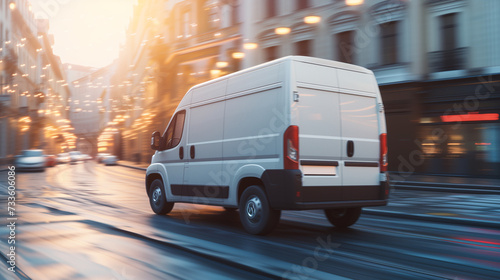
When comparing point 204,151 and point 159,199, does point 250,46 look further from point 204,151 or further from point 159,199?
point 204,151

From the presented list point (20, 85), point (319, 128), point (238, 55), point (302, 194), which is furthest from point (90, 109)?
point (302, 194)

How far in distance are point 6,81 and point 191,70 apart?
15201 millimetres

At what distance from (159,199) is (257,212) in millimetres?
3071

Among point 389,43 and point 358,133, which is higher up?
point 389,43

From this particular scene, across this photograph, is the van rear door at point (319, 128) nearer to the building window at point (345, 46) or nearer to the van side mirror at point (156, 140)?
the van side mirror at point (156, 140)

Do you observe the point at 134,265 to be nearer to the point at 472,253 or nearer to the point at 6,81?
the point at 472,253

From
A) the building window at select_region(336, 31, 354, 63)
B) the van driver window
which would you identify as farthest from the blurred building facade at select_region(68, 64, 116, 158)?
the van driver window

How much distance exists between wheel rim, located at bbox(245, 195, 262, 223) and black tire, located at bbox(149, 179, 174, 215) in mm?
2644

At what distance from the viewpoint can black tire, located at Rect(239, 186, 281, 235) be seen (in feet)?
21.2

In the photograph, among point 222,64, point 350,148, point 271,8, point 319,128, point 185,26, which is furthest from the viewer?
point 185,26

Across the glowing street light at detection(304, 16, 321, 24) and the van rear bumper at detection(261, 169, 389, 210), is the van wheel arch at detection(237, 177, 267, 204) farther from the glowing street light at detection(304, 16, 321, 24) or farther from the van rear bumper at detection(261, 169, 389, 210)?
the glowing street light at detection(304, 16, 321, 24)

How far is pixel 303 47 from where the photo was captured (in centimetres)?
2700

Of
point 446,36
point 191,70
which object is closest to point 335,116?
point 446,36

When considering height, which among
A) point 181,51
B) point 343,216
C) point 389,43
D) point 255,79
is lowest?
point 343,216
